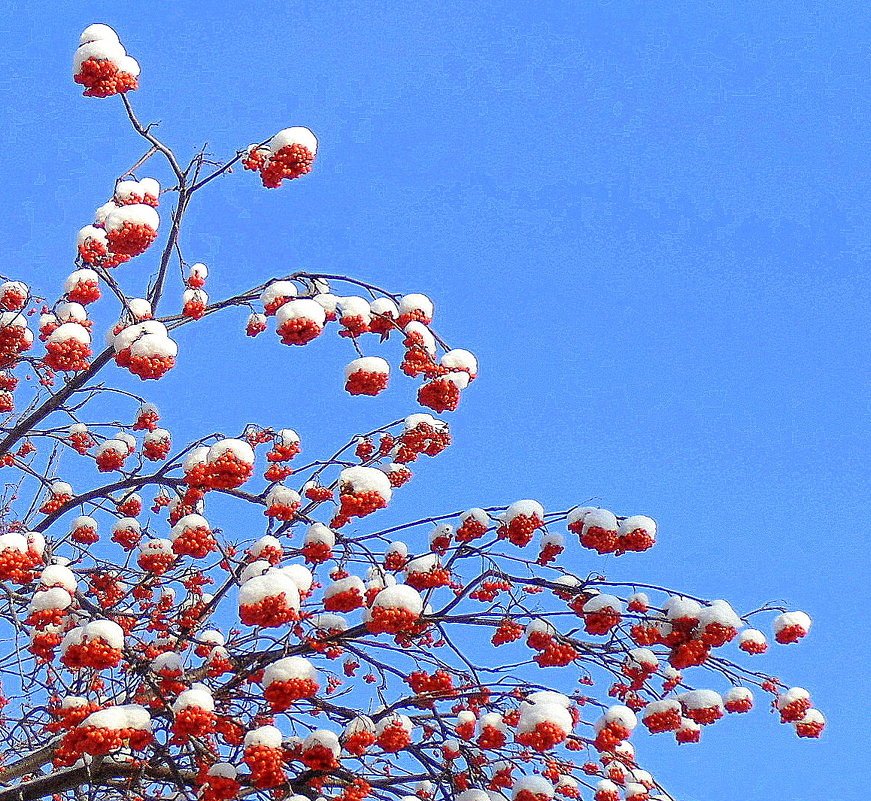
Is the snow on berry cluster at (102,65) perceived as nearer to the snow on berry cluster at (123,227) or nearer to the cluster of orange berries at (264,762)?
the snow on berry cluster at (123,227)

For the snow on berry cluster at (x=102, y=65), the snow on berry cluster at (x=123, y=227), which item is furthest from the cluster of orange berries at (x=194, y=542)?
the snow on berry cluster at (x=102, y=65)

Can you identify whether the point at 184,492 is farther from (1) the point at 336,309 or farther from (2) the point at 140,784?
(2) the point at 140,784

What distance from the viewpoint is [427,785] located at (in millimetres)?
6688

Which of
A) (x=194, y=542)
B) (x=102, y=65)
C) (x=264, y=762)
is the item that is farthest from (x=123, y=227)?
(x=264, y=762)

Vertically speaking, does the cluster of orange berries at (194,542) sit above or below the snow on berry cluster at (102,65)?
below

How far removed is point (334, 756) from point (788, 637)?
3478 mm

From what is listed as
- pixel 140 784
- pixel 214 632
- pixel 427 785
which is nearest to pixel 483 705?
pixel 427 785

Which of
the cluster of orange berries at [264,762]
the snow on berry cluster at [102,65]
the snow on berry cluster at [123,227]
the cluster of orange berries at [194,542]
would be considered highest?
the snow on berry cluster at [102,65]

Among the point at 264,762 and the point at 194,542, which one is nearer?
the point at 264,762

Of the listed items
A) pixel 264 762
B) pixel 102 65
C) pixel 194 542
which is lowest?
pixel 264 762

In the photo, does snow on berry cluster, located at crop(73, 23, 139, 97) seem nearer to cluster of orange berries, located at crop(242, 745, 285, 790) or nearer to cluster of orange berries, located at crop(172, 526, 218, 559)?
cluster of orange berries, located at crop(172, 526, 218, 559)

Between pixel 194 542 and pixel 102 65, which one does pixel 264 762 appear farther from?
pixel 102 65

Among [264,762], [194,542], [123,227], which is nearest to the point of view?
[264,762]

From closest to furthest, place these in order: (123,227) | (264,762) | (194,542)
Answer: (264,762) → (123,227) → (194,542)
